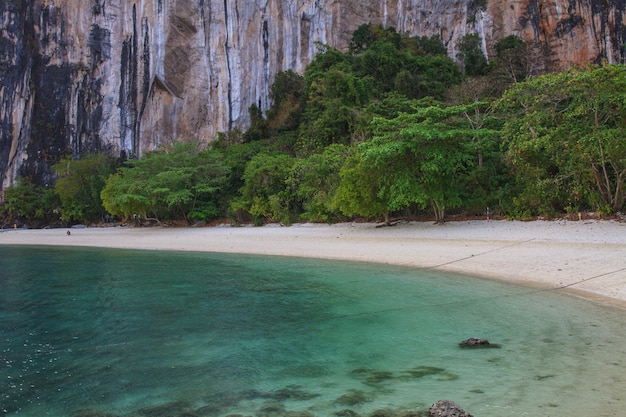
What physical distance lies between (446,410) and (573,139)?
1289 centimetres

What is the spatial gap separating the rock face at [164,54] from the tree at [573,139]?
18793 mm

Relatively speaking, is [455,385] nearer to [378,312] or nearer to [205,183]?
[378,312]

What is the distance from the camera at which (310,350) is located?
5781 mm

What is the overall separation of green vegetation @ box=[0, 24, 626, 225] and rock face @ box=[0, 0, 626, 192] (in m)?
2.40

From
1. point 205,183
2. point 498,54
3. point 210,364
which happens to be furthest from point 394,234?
point 498,54

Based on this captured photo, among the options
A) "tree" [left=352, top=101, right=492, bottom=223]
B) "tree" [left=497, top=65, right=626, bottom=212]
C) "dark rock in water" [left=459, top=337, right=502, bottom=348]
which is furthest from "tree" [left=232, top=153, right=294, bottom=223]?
"dark rock in water" [left=459, top=337, right=502, bottom=348]

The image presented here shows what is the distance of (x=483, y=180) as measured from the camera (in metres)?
17.3

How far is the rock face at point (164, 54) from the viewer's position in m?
35.6

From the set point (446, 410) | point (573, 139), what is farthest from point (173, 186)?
point (446, 410)

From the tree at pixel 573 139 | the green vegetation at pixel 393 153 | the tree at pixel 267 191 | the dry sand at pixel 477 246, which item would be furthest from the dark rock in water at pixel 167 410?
the tree at pixel 267 191

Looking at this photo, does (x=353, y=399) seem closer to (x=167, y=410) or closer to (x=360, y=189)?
(x=167, y=410)

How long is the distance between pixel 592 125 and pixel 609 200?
2378 mm

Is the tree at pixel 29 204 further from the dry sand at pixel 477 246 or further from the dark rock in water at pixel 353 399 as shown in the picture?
the dark rock in water at pixel 353 399

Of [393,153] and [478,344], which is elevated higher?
[393,153]
